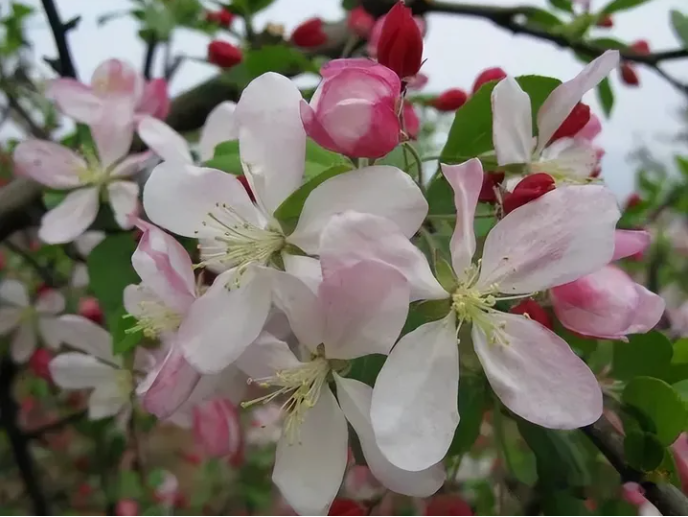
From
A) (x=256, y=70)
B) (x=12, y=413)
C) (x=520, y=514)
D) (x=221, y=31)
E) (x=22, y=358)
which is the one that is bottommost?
(x=12, y=413)

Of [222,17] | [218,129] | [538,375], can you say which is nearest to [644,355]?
[538,375]

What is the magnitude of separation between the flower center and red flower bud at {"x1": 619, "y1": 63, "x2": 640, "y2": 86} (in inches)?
33.2

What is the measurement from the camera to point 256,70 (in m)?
0.76

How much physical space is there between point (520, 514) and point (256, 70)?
0.57 meters

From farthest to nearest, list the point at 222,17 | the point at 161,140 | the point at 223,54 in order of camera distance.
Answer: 1. the point at 222,17
2. the point at 223,54
3. the point at 161,140

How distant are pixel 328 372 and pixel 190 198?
15 cm

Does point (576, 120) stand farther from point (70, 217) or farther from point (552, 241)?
point (70, 217)

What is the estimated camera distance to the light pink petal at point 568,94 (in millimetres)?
412

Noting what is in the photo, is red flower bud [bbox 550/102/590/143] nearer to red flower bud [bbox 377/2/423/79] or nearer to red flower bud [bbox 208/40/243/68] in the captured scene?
red flower bud [bbox 377/2/423/79]

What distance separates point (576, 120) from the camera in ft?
1.60

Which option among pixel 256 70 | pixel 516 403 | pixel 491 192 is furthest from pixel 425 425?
pixel 256 70

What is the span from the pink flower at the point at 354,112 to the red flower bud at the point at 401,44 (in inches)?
2.4

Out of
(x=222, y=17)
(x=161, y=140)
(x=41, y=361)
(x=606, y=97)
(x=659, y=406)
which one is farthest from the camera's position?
(x=41, y=361)

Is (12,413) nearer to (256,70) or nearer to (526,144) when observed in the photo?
(256,70)
